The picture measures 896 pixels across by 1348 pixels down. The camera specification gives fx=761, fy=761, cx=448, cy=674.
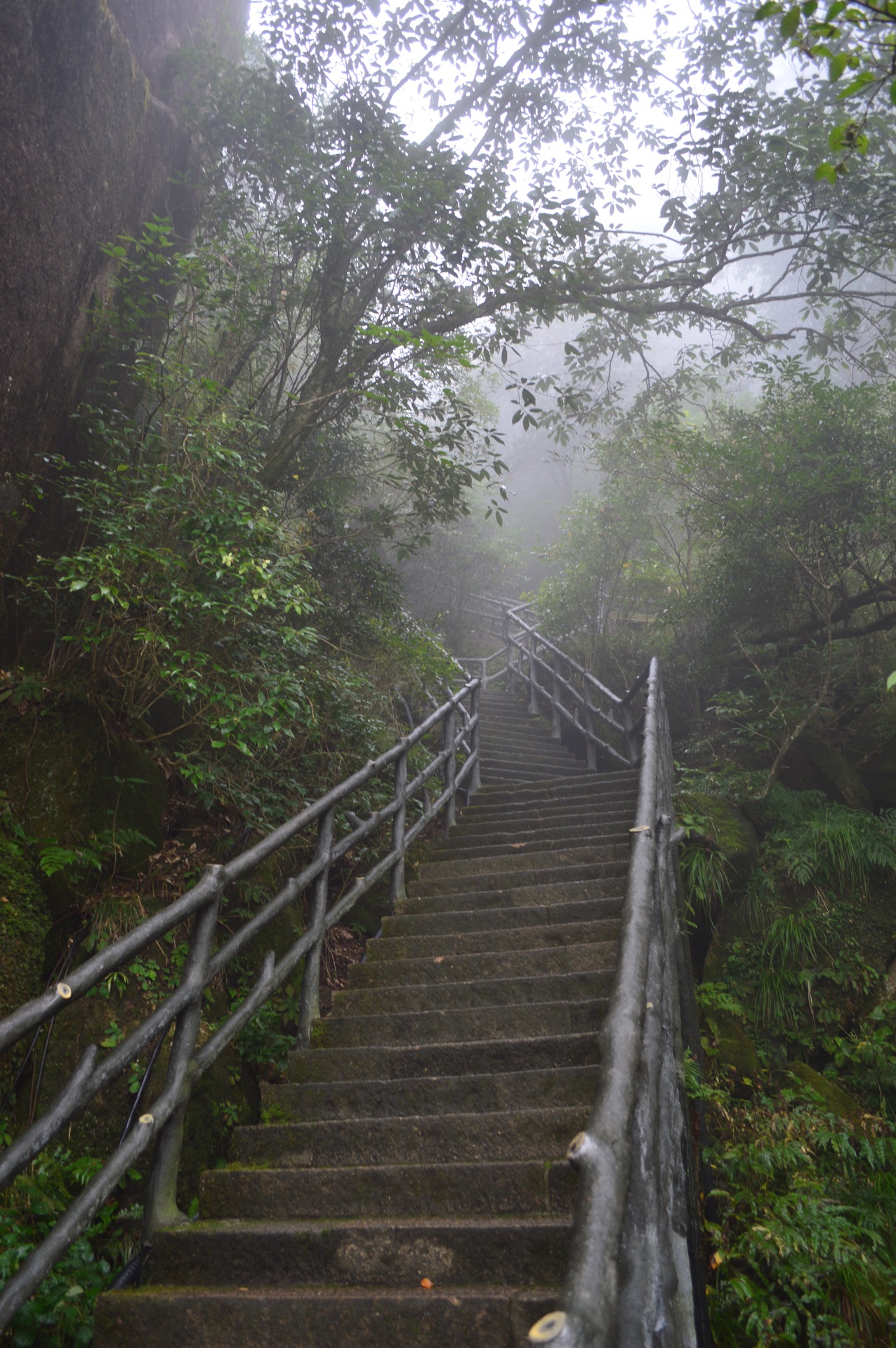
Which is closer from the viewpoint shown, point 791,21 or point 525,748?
point 791,21

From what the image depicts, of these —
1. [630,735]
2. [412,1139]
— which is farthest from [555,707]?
[412,1139]

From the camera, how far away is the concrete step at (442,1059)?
104 inches


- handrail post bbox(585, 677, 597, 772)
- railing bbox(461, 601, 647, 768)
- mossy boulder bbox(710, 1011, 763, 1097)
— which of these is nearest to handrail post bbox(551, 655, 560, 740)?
railing bbox(461, 601, 647, 768)

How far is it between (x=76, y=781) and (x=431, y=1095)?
2.42 meters

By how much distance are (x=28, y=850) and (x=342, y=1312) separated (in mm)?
2508

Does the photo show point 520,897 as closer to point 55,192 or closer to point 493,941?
point 493,941

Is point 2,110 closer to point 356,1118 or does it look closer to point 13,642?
point 13,642

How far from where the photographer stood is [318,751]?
16.3ft

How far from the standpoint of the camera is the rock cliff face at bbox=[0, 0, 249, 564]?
4461 millimetres

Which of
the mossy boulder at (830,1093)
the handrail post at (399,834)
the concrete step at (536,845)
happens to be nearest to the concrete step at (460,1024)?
the handrail post at (399,834)

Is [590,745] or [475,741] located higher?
[475,741]

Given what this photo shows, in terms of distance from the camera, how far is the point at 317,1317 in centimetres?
181

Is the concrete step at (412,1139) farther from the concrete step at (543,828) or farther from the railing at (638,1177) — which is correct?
the concrete step at (543,828)

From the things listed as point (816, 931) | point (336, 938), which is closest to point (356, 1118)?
point (336, 938)
